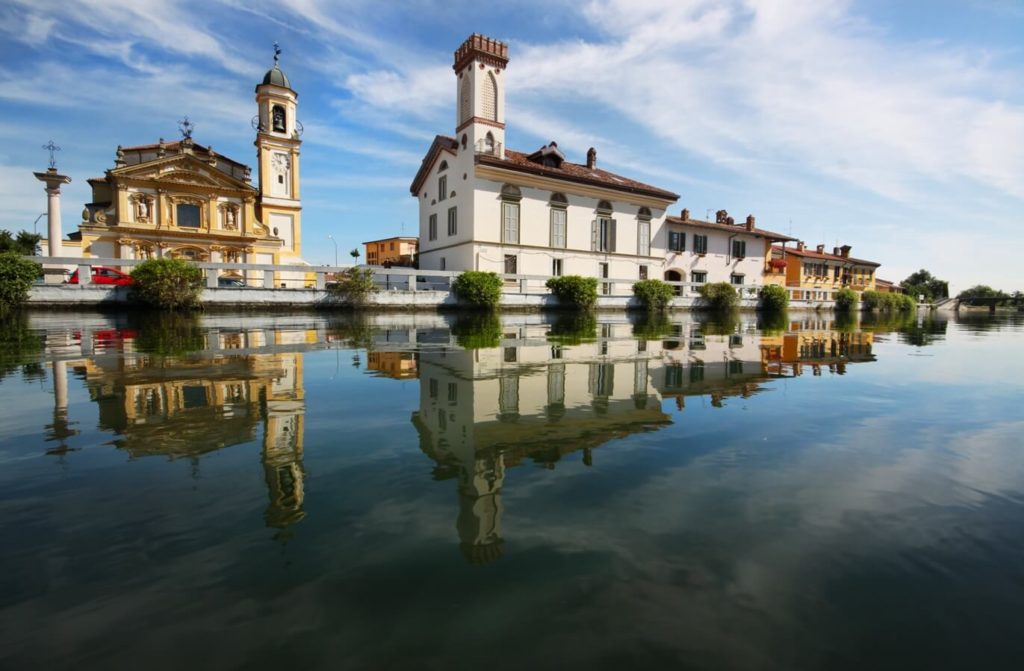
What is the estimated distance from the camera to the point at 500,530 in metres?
2.74

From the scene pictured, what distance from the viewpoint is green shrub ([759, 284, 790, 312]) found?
37875mm

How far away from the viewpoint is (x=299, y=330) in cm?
1400

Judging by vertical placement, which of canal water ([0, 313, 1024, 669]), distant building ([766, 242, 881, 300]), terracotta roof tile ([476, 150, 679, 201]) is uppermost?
terracotta roof tile ([476, 150, 679, 201])

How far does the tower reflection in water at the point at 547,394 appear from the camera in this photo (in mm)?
3496

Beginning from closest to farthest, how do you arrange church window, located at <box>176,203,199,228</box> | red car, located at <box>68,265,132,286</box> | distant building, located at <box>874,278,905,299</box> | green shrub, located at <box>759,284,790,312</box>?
red car, located at <box>68,265,132,286</box>
church window, located at <box>176,203,199,228</box>
green shrub, located at <box>759,284,790,312</box>
distant building, located at <box>874,278,905,299</box>

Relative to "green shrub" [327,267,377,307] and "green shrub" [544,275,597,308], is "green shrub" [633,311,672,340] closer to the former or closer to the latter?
"green shrub" [544,275,597,308]

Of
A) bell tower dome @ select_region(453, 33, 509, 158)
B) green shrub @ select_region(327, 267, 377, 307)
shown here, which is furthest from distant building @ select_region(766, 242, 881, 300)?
green shrub @ select_region(327, 267, 377, 307)

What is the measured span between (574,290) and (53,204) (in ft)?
83.6

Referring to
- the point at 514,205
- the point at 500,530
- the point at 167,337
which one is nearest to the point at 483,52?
the point at 514,205

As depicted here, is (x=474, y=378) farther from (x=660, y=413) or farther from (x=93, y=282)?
(x=93, y=282)

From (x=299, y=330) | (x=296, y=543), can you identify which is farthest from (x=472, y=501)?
(x=299, y=330)

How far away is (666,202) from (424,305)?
21085mm

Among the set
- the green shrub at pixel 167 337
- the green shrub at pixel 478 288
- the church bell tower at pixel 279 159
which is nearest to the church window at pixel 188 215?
the church bell tower at pixel 279 159

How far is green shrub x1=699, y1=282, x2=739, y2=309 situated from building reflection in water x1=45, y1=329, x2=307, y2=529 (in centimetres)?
3143
